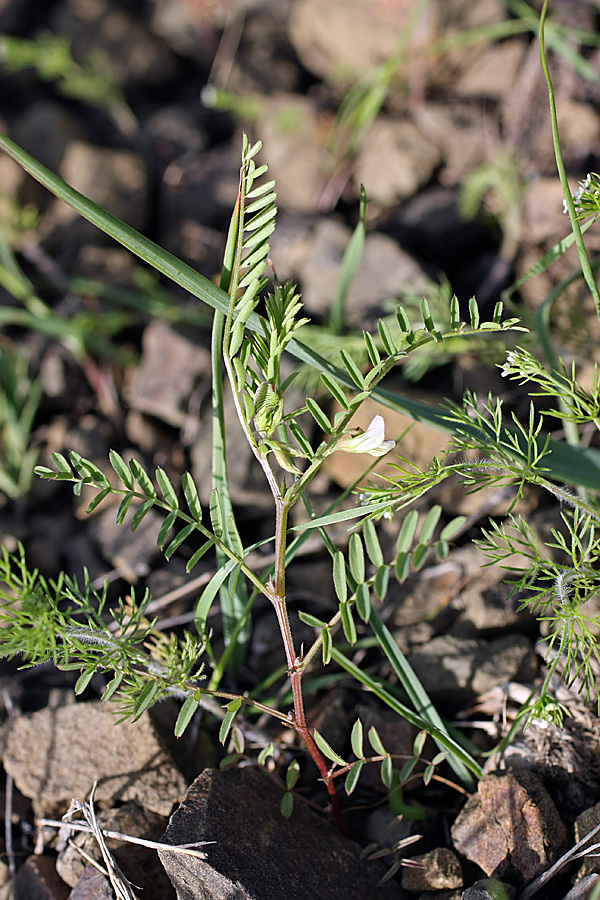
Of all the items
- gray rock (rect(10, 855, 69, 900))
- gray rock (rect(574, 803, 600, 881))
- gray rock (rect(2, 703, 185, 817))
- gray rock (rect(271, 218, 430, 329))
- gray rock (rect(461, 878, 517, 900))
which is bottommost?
gray rock (rect(10, 855, 69, 900))

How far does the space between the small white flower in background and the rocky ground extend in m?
0.57

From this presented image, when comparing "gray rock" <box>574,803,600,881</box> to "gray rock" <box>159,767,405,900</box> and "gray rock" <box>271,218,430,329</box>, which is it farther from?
"gray rock" <box>271,218,430,329</box>

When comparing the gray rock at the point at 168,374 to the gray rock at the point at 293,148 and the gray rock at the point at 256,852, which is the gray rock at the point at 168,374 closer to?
the gray rock at the point at 293,148

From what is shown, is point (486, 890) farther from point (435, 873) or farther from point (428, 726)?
point (428, 726)

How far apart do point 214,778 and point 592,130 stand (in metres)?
2.33

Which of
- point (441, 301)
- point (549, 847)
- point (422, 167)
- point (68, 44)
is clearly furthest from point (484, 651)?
point (68, 44)

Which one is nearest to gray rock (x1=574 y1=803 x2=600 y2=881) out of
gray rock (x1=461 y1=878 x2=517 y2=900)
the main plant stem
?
gray rock (x1=461 y1=878 x2=517 y2=900)

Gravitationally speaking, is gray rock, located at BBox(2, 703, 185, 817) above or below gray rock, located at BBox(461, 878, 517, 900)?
below

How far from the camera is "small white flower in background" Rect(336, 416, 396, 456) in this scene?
3.10 ft

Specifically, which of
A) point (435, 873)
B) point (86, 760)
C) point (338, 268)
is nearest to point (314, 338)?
point (338, 268)

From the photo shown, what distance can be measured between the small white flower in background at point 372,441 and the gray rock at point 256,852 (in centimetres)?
67

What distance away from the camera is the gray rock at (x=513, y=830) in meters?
1.19

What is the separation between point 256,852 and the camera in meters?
1.19

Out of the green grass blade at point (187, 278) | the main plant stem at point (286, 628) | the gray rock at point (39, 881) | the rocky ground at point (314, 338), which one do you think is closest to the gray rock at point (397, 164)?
the rocky ground at point (314, 338)
